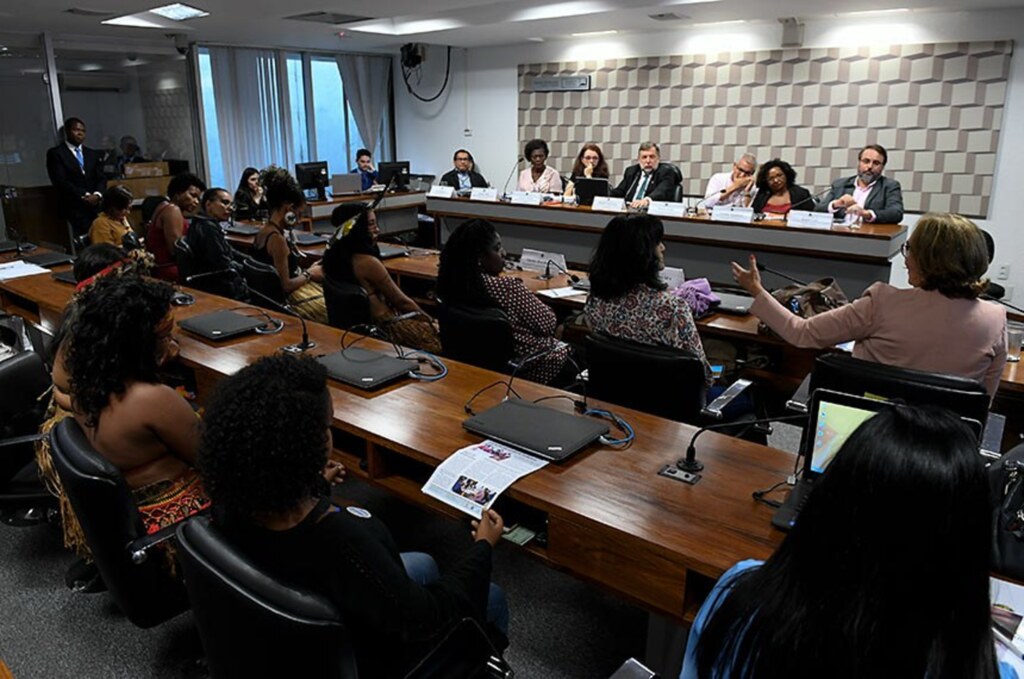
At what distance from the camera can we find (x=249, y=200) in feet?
21.3

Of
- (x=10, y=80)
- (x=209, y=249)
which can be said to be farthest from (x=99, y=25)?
(x=209, y=249)

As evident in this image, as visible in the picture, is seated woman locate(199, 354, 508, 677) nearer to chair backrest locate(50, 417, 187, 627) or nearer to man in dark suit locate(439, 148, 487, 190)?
chair backrest locate(50, 417, 187, 627)

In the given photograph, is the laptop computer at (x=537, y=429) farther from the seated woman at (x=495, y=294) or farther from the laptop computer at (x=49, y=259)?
the laptop computer at (x=49, y=259)

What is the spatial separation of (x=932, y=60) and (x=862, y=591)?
6440 millimetres

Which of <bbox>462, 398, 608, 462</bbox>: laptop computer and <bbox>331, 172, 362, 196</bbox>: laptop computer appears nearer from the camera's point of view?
<bbox>462, 398, 608, 462</bbox>: laptop computer

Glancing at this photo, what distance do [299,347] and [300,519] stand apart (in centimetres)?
142

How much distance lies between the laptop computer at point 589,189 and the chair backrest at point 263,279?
2.66 m

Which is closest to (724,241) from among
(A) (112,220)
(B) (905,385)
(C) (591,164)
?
(C) (591,164)

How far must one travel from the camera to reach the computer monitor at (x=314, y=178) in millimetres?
7090

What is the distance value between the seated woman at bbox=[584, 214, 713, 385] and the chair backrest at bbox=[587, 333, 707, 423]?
0.56 ft

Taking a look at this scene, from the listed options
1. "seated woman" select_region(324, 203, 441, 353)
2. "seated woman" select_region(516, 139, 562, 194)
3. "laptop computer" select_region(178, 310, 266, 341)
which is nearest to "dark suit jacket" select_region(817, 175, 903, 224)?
"seated woman" select_region(516, 139, 562, 194)

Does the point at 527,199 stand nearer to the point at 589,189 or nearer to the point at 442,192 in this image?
the point at 589,189

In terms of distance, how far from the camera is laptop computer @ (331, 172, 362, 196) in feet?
24.5

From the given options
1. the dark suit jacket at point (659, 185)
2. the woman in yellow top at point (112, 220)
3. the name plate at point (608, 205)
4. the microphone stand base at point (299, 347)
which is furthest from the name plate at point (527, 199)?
the microphone stand base at point (299, 347)
